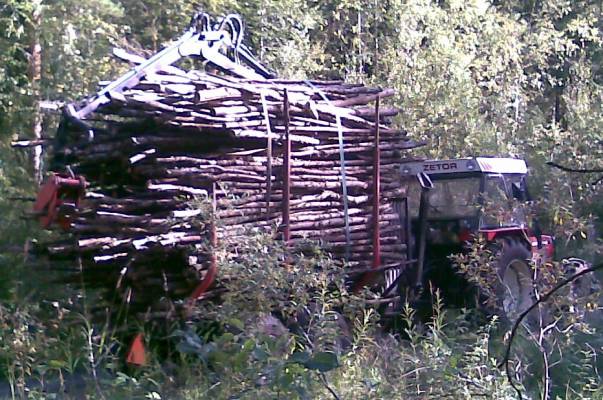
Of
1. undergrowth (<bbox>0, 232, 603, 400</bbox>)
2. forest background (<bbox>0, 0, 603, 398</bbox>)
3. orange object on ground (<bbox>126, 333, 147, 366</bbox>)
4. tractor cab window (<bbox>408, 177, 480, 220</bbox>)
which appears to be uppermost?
forest background (<bbox>0, 0, 603, 398</bbox>)

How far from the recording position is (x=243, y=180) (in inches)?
392

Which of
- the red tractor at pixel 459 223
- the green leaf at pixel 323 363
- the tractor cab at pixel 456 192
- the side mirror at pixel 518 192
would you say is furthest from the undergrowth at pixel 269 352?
the side mirror at pixel 518 192

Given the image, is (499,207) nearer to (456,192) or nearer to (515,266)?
(515,266)

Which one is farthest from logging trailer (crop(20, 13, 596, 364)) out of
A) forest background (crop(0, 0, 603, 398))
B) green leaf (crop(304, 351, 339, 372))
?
green leaf (crop(304, 351, 339, 372))

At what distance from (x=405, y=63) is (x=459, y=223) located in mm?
7824

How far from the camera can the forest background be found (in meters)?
15.8

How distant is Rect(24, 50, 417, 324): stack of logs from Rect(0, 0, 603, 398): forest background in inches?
88.3

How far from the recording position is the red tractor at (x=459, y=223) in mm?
11922

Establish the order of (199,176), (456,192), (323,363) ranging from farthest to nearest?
(456,192) < (199,176) < (323,363)

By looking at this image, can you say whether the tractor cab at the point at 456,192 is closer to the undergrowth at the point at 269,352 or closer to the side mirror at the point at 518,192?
the side mirror at the point at 518,192

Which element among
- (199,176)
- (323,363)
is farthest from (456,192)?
(323,363)

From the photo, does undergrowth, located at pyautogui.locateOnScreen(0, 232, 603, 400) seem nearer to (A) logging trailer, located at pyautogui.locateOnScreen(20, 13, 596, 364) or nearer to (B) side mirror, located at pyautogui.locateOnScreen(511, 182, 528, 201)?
(A) logging trailer, located at pyautogui.locateOnScreen(20, 13, 596, 364)

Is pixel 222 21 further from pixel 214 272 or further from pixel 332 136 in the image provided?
pixel 214 272

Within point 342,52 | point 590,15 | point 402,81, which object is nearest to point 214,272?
point 402,81
